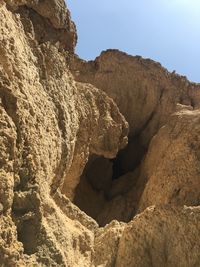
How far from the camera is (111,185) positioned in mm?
11211

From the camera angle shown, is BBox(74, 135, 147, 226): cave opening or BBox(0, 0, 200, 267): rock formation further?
BBox(74, 135, 147, 226): cave opening

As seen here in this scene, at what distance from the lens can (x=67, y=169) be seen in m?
6.32

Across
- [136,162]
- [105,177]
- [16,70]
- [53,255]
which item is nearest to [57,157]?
[16,70]

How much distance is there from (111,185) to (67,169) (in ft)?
16.3

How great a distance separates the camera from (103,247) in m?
5.55

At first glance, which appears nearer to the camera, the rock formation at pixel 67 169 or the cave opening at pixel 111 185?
the rock formation at pixel 67 169

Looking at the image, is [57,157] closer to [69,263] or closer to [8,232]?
[69,263]

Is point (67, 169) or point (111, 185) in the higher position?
point (111, 185)

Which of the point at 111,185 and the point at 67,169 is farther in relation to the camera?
the point at 111,185

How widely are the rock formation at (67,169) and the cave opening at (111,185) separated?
37 mm

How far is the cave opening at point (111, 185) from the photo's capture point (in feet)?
32.7

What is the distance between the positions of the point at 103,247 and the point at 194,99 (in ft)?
26.6

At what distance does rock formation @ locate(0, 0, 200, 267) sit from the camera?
419 centimetres

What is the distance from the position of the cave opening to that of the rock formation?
0.12ft
